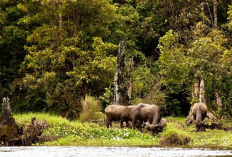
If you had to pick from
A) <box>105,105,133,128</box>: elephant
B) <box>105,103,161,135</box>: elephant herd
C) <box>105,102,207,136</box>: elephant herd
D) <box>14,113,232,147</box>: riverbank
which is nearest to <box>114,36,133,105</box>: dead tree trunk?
<box>105,102,207,136</box>: elephant herd

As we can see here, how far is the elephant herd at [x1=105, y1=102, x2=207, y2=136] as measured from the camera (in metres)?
27.2

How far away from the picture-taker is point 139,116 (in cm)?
2783

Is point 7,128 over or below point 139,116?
over

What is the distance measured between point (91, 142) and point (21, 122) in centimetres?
349

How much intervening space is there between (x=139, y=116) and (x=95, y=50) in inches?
399

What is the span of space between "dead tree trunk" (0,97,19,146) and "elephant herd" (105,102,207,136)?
7223mm

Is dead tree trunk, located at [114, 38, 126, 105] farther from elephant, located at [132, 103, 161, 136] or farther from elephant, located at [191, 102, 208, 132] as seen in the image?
elephant, located at [191, 102, 208, 132]

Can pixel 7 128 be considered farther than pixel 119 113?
No

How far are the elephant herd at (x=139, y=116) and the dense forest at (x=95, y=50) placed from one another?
403cm

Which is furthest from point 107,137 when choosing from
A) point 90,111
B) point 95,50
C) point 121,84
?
point 95,50

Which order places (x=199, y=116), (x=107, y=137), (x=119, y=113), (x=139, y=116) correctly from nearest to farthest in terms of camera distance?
(x=107, y=137), (x=139, y=116), (x=119, y=113), (x=199, y=116)

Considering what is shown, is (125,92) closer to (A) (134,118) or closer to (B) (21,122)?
(A) (134,118)

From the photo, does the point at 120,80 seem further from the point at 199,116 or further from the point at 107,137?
the point at 107,137

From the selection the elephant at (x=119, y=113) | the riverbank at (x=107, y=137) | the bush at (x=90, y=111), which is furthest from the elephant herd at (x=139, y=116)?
the riverbank at (x=107, y=137)
